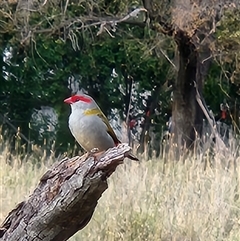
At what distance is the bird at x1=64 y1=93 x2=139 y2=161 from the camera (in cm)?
372

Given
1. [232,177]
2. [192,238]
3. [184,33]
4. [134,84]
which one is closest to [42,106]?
[134,84]

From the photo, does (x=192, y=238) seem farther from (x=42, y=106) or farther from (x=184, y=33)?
(x=42, y=106)

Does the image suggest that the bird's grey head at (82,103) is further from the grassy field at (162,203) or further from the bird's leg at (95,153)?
the grassy field at (162,203)

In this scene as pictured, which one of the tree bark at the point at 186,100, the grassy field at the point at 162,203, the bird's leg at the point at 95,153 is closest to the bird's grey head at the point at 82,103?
the bird's leg at the point at 95,153

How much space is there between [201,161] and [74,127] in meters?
3.66

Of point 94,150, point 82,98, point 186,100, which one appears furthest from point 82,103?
point 186,100

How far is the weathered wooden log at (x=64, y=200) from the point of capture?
327cm

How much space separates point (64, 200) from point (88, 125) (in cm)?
52

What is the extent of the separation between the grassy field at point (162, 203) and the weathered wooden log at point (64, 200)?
132 cm

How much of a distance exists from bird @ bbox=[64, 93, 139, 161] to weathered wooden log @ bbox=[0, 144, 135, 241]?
26 centimetres

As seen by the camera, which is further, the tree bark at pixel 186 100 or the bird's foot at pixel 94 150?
the tree bark at pixel 186 100

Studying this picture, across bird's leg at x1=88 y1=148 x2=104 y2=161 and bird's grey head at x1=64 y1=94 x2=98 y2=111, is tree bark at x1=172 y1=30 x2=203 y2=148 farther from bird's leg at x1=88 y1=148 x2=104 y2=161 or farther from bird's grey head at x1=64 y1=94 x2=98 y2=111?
bird's leg at x1=88 y1=148 x2=104 y2=161

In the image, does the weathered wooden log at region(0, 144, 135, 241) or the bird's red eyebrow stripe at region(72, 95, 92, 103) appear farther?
the bird's red eyebrow stripe at region(72, 95, 92, 103)

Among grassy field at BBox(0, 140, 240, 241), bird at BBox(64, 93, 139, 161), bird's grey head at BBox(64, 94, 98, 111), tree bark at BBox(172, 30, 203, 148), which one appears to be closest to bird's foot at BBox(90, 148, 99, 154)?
bird at BBox(64, 93, 139, 161)
